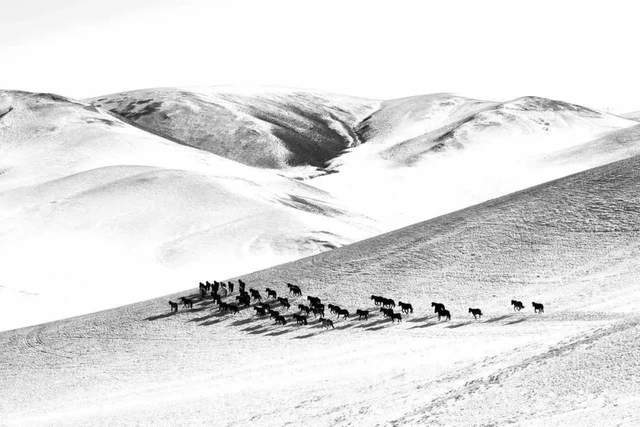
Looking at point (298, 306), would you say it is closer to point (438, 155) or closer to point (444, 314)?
point (444, 314)

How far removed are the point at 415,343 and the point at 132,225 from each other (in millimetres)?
60222

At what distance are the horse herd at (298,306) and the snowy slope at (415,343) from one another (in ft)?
1.87

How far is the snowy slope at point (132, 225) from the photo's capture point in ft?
236

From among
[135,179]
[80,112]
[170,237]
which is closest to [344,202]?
[135,179]

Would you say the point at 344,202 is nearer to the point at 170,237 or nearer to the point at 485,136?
the point at 170,237

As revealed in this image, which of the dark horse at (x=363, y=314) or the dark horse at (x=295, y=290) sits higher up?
the dark horse at (x=295, y=290)

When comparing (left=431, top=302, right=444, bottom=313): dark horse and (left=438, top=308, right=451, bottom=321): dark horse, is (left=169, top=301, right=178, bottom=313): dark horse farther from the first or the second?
(left=438, top=308, right=451, bottom=321): dark horse

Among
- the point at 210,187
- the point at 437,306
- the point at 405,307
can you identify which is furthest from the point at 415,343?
the point at 210,187

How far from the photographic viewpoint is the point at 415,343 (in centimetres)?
3625

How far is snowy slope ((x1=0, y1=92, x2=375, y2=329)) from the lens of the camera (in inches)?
2830

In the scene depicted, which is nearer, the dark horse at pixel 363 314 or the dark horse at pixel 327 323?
the dark horse at pixel 327 323

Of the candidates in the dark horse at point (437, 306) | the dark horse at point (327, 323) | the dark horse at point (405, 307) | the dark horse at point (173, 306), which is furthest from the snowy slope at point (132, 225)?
the dark horse at point (437, 306)

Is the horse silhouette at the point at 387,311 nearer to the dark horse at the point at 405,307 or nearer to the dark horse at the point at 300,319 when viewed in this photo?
the dark horse at the point at 405,307

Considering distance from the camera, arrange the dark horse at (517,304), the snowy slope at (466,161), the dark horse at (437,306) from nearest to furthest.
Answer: the dark horse at (517,304) < the dark horse at (437,306) < the snowy slope at (466,161)
